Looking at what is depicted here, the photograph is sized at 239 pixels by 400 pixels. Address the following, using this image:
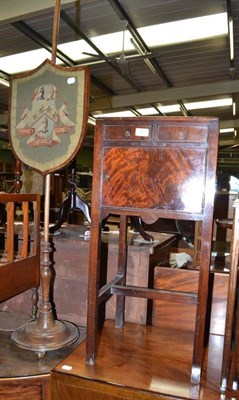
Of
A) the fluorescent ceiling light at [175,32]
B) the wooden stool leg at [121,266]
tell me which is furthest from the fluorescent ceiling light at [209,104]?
the wooden stool leg at [121,266]

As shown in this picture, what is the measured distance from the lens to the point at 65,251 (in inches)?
79.3

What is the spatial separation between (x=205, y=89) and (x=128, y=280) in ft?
19.0

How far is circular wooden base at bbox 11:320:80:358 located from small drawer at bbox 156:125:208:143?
112 cm

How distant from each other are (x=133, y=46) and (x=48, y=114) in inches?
147

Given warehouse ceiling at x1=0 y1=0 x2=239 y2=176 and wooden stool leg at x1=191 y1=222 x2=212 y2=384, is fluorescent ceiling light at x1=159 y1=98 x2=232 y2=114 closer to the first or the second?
warehouse ceiling at x1=0 y1=0 x2=239 y2=176

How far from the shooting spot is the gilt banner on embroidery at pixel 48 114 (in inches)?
62.0

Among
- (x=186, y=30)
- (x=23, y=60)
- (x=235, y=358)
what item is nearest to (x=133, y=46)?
(x=186, y=30)

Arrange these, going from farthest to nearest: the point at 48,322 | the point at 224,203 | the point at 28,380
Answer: the point at 224,203 → the point at 48,322 → the point at 28,380

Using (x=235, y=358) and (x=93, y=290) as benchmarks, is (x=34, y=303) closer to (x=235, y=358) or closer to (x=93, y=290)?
(x=93, y=290)

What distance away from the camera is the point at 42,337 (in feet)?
5.45

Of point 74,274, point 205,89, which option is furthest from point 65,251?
point 205,89

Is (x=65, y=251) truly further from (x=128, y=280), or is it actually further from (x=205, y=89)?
(x=205, y=89)

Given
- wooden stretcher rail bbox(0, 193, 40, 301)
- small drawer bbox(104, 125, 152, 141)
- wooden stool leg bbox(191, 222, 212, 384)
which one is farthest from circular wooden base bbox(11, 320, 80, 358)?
small drawer bbox(104, 125, 152, 141)

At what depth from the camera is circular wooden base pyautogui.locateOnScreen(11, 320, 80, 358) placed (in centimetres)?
161
